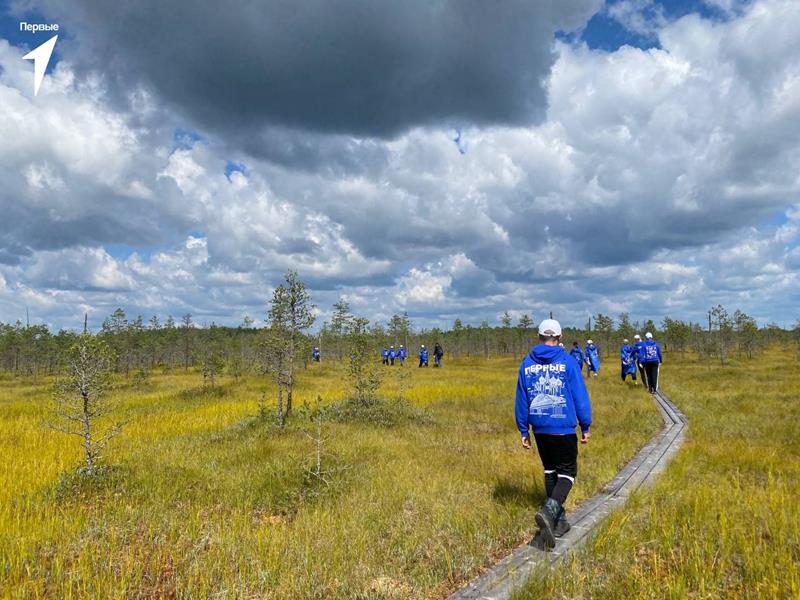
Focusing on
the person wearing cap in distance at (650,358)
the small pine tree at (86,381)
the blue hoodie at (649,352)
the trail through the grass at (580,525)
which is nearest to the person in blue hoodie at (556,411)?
the trail through the grass at (580,525)

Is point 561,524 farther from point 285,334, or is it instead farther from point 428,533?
point 285,334

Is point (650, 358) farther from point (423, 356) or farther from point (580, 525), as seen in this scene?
point (423, 356)

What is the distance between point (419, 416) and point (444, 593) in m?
10.3

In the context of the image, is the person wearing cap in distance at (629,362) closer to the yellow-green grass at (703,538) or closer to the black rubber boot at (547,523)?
the yellow-green grass at (703,538)

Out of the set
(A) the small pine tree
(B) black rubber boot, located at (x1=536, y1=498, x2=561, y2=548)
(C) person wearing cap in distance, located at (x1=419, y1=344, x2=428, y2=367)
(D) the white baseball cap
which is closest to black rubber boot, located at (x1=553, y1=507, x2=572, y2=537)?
(B) black rubber boot, located at (x1=536, y1=498, x2=561, y2=548)

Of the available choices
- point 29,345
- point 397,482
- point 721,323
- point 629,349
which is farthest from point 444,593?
point 29,345

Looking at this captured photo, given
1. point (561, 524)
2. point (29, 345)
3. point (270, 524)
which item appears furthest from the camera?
point (29, 345)

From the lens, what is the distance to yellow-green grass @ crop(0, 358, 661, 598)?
442cm

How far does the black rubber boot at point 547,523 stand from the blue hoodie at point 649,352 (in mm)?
14841

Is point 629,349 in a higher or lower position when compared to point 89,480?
higher

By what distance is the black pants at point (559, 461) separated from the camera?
16.5 ft

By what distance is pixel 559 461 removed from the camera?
5.16m

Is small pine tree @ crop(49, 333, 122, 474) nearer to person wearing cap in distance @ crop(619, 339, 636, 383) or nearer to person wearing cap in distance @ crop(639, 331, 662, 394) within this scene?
person wearing cap in distance @ crop(639, 331, 662, 394)

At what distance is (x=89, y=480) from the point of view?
7.56m
